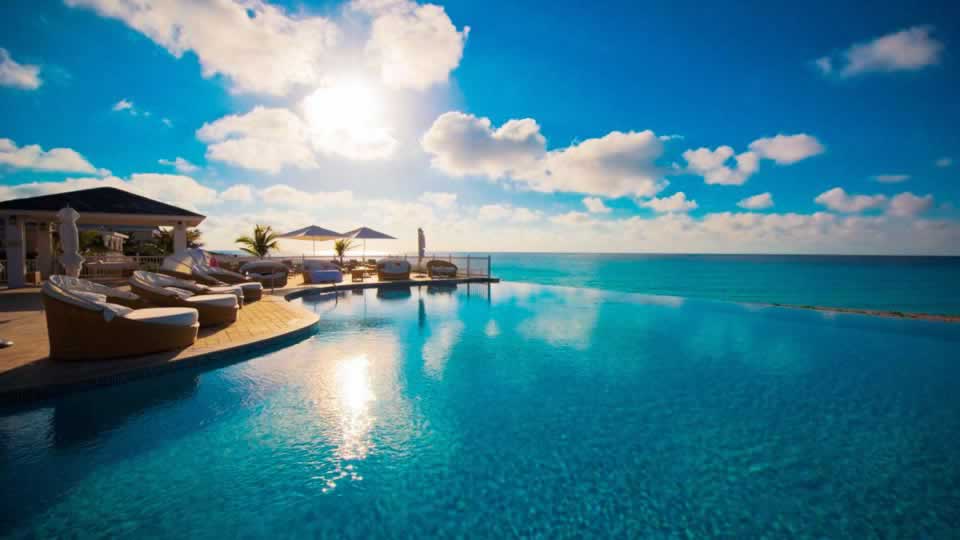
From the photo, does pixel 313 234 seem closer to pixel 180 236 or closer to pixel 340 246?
pixel 340 246

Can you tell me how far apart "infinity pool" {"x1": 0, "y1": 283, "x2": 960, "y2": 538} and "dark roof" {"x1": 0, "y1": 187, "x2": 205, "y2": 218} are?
10409mm

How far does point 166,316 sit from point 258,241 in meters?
16.6

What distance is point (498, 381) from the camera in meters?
5.34

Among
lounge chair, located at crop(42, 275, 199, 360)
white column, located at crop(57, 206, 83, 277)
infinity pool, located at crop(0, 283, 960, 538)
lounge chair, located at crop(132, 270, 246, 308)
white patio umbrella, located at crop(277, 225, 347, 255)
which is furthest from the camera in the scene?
white patio umbrella, located at crop(277, 225, 347, 255)

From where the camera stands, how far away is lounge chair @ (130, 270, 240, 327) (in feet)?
20.4

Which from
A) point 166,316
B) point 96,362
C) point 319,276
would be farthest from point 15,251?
point 166,316

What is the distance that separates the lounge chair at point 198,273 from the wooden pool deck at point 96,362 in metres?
0.49

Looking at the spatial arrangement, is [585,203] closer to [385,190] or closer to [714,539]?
[385,190]

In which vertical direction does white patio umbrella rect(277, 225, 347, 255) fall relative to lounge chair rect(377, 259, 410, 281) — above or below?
above

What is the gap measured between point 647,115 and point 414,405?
1986cm

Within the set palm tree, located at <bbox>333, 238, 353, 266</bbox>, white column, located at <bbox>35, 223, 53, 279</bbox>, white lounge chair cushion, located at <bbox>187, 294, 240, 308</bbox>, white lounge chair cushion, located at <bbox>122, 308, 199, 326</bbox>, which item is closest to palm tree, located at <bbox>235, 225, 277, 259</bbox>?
palm tree, located at <bbox>333, 238, 353, 266</bbox>

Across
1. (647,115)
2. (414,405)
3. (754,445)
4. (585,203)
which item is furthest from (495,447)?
(585,203)

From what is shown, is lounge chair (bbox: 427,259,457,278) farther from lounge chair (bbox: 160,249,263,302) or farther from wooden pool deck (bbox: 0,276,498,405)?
wooden pool deck (bbox: 0,276,498,405)

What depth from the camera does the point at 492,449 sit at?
3479 mm
